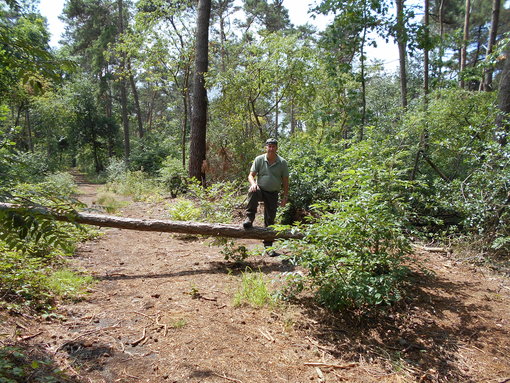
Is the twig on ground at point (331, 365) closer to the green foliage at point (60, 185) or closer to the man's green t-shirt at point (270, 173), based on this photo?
the man's green t-shirt at point (270, 173)

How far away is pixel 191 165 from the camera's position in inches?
408

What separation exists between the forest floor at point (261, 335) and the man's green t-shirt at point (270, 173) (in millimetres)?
1542

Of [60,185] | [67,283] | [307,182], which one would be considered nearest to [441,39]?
[307,182]

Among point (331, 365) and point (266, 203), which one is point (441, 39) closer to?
point (266, 203)

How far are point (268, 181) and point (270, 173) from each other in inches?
5.5

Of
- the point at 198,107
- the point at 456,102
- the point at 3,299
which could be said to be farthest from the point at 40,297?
the point at 456,102

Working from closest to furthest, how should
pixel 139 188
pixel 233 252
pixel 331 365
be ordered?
1. pixel 331 365
2. pixel 233 252
3. pixel 139 188

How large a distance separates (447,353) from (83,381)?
3.13 meters

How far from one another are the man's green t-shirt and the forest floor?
5.06 ft

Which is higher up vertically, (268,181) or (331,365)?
(268,181)

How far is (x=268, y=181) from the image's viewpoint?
17.3 ft

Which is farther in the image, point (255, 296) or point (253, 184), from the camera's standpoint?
point (253, 184)

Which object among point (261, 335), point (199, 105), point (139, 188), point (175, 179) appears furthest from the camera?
point (139, 188)

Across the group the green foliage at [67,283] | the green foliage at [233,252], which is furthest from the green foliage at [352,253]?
the green foliage at [67,283]
